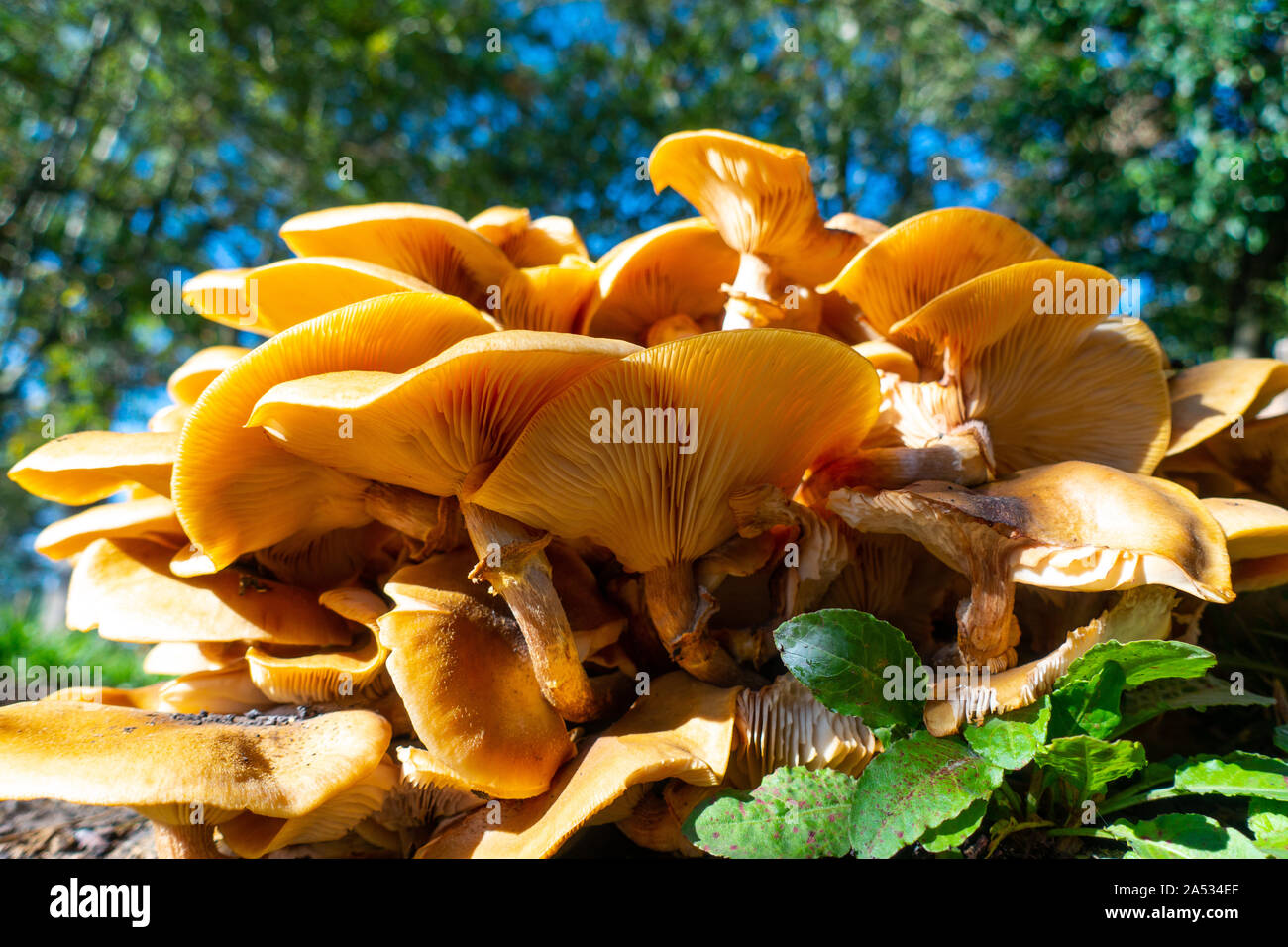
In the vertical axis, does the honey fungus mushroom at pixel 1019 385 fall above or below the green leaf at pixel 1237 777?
above

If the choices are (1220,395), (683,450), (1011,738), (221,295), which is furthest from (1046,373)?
(221,295)

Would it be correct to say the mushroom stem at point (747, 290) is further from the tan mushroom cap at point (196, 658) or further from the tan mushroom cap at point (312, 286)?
the tan mushroom cap at point (196, 658)

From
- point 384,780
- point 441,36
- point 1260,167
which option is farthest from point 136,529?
point 441,36

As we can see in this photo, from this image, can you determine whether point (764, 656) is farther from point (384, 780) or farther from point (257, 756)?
point (257, 756)

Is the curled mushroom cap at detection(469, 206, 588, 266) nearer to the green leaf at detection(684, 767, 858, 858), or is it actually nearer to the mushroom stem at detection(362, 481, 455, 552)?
the mushroom stem at detection(362, 481, 455, 552)

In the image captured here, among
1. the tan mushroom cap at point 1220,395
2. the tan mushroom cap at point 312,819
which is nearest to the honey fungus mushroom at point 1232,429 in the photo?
the tan mushroom cap at point 1220,395

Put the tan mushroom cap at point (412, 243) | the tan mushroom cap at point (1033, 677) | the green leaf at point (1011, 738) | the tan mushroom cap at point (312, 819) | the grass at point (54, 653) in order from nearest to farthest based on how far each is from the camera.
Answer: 1. the green leaf at point (1011, 738)
2. the tan mushroom cap at point (1033, 677)
3. the tan mushroom cap at point (312, 819)
4. the tan mushroom cap at point (412, 243)
5. the grass at point (54, 653)

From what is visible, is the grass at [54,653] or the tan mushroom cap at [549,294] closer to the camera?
the tan mushroom cap at [549,294]

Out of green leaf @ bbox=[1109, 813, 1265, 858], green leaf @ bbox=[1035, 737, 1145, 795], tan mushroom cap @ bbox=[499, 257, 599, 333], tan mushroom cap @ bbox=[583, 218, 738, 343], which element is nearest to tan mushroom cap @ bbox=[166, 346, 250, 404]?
tan mushroom cap @ bbox=[499, 257, 599, 333]
